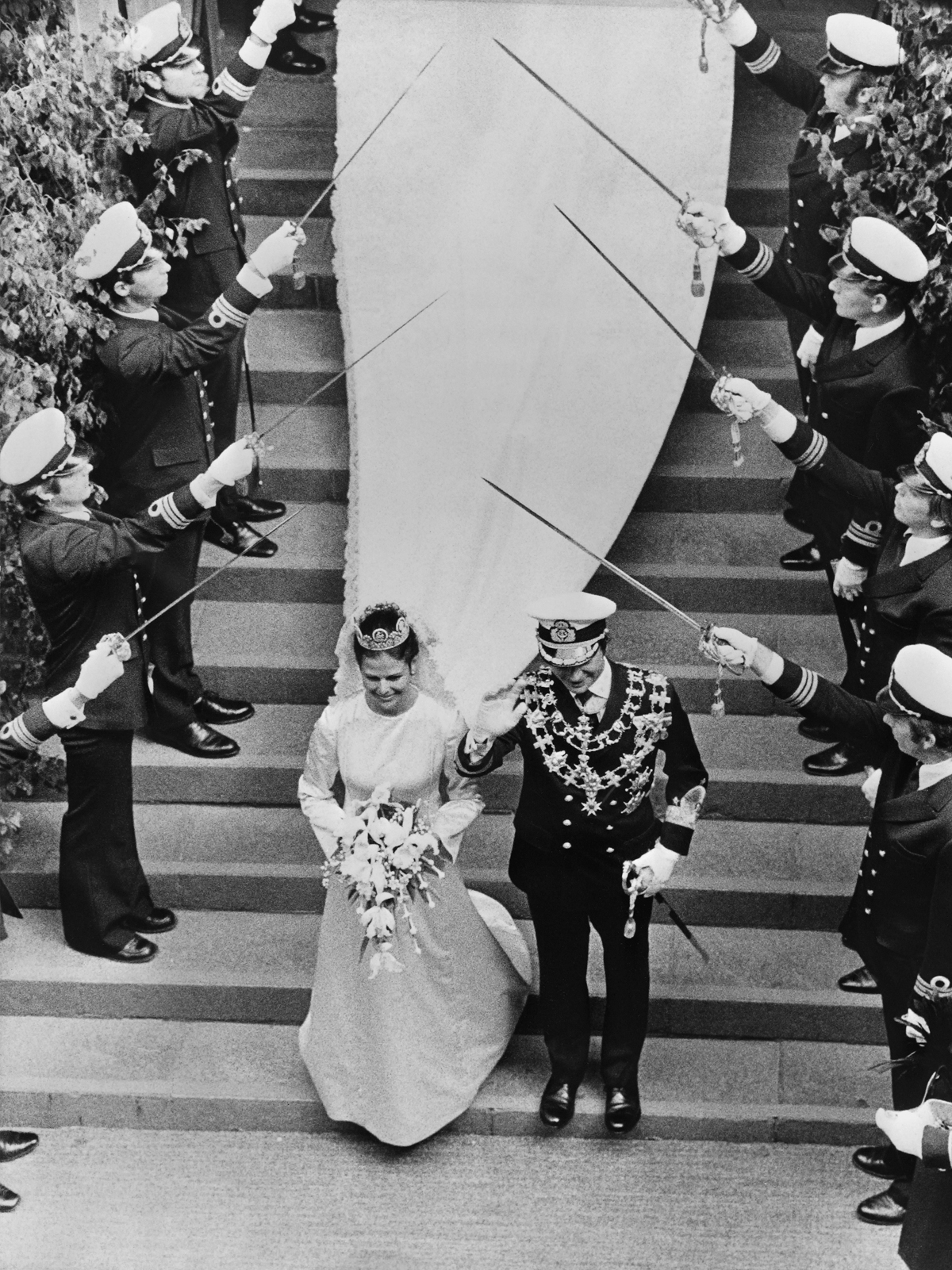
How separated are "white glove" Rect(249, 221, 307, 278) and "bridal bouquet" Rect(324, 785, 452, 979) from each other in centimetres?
170

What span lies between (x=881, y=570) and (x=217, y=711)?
2.42 m

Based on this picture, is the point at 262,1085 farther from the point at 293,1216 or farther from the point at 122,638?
the point at 122,638

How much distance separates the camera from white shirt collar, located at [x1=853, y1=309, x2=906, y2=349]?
20.4 feet

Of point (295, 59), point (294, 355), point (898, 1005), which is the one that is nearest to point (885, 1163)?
point (898, 1005)

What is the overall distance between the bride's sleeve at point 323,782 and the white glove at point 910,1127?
6.05 feet

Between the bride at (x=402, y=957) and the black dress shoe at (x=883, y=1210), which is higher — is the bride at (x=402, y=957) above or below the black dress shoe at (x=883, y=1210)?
above

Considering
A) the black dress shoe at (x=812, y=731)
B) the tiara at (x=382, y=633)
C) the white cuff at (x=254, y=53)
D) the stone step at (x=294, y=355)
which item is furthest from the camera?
the stone step at (x=294, y=355)

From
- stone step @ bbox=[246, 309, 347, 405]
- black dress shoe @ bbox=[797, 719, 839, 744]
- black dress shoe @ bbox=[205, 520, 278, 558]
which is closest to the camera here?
black dress shoe @ bbox=[797, 719, 839, 744]

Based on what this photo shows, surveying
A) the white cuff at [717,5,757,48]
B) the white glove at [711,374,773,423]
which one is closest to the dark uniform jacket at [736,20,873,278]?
the white cuff at [717,5,757,48]

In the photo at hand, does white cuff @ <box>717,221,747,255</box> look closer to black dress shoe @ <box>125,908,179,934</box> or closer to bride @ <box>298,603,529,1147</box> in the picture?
bride @ <box>298,603,529,1147</box>

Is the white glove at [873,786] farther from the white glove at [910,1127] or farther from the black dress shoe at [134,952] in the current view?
the black dress shoe at [134,952]

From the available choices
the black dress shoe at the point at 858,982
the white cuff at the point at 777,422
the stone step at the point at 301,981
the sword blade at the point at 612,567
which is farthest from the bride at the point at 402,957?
the white cuff at the point at 777,422

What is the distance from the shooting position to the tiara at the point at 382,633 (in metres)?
5.51

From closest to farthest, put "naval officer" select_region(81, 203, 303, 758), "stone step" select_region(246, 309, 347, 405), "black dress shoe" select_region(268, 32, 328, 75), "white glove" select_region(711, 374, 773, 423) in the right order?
"white glove" select_region(711, 374, 773, 423) < "naval officer" select_region(81, 203, 303, 758) < "stone step" select_region(246, 309, 347, 405) < "black dress shoe" select_region(268, 32, 328, 75)
